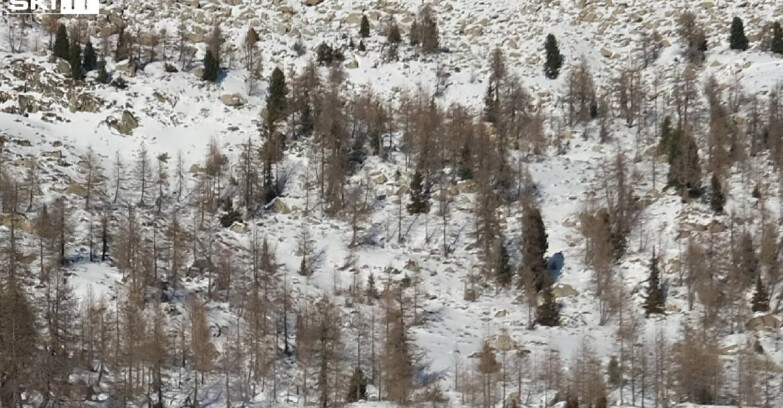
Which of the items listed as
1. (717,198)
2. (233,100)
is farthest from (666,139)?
(233,100)

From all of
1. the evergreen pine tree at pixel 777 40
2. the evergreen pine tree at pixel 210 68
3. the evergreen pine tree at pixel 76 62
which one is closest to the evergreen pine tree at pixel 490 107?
the evergreen pine tree at pixel 777 40

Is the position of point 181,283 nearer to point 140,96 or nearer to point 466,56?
point 140,96

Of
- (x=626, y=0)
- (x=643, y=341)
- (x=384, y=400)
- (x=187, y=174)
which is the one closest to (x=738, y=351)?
(x=643, y=341)

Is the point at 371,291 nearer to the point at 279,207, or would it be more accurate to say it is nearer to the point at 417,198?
the point at 417,198

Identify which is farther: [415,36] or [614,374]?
[415,36]

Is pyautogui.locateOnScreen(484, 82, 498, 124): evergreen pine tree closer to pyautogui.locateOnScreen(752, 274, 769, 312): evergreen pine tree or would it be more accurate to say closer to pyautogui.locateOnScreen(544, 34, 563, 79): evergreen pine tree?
pyautogui.locateOnScreen(544, 34, 563, 79): evergreen pine tree
